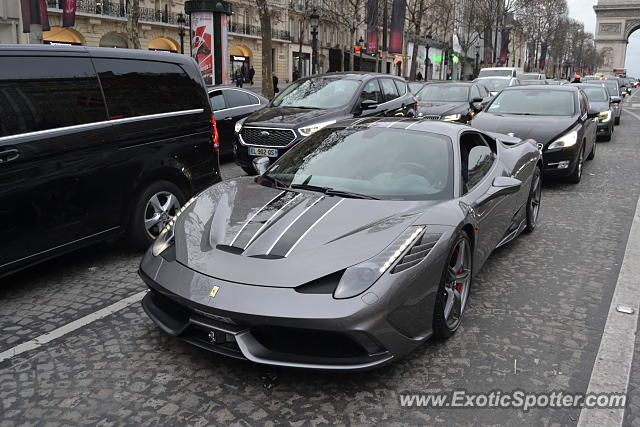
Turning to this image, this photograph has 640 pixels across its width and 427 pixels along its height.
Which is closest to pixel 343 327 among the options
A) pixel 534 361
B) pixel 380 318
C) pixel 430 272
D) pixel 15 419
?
pixel 380 318

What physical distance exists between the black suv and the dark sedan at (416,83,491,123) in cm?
153

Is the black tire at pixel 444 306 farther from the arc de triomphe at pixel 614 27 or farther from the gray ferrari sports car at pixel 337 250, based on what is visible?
the arc de triomphe at pixel 614 27

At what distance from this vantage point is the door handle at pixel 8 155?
4.09m

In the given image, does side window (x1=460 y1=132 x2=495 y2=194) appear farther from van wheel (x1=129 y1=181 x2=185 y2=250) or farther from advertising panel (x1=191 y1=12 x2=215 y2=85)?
advertising panel (x1=191 y1=12 x2=215 y2=85)

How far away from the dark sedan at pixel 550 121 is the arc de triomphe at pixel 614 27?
11729 centimetres

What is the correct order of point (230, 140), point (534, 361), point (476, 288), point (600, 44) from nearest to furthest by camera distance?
point (534, 361) → point (476, 288) → point (230, 140) → point (600, 44)

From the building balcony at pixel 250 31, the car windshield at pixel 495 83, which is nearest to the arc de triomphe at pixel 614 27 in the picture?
the building balcony at pixel 250 31

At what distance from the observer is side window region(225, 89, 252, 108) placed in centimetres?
1117

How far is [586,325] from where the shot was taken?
4.00 m

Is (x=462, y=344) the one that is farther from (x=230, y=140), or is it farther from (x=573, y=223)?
(x=230, y=140)

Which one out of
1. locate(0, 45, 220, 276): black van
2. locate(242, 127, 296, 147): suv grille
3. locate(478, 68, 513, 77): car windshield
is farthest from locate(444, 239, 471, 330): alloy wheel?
locate(478, 68, 513, 77): car windshield

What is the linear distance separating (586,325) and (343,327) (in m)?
2.12

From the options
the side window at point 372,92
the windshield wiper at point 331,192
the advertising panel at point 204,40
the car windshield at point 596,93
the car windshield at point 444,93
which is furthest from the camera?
the advertising panel at point 204,40

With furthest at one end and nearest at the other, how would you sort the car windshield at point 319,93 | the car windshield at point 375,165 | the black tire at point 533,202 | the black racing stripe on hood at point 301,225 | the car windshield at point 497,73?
the car windshield at point 497,73, the car windshield at point 319,93, the black tire at point 533,202, the car windshield at point 375,165, the black racing stripe on hood at point 301,225
